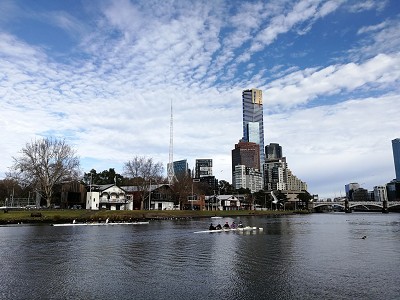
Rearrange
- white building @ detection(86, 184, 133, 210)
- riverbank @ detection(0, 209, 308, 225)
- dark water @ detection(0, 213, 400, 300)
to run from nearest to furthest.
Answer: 1. dark water @ detection(0, 213, 400, 300)
2. riverbank @ detection(0, 209, 308, 225)
3. white building @ detection(86, 184, 133, 210)

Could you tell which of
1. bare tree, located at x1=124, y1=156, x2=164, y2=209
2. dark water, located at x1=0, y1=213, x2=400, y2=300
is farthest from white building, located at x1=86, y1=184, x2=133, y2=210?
dark water, located at x1=0, y1=213, x2=400, y2=300

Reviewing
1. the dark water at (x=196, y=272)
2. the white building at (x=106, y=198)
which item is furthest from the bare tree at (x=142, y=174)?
the dark water at (x=196, y=272)

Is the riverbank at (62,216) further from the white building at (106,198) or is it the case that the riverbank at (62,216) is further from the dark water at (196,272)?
the dark water at (196,272)

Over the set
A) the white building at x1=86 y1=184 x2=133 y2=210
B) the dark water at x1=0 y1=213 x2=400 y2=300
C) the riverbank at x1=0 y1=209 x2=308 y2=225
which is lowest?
the dark water at x1=0 y1=213 x2=400 y2=300

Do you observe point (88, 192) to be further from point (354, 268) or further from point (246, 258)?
point (354, 268)

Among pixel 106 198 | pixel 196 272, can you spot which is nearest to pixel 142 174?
pixel 106 198

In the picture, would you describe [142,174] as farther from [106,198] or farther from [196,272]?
[196,272]

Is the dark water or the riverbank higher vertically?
the riverbank

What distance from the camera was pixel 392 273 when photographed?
2434 cm

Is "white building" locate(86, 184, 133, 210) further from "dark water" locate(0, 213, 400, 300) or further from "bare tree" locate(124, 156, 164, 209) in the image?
"dark water" locate(0, 213, 400, 300)

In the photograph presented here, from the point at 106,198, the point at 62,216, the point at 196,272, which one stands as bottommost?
the point at 196,272

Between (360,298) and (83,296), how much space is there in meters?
14.0

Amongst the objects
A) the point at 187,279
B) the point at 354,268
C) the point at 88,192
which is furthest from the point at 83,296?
the point at 88,192

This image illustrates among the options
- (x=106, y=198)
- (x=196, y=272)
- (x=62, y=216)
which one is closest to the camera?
(x=196, y=272)
